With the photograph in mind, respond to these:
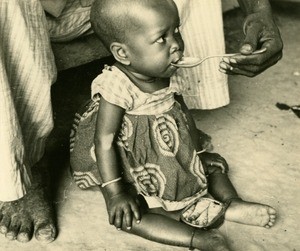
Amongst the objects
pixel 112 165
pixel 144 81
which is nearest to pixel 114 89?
pixel 144 81

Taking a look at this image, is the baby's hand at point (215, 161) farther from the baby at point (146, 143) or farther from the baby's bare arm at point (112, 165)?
the baby's bare arm at point (112, 165)

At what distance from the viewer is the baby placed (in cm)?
146

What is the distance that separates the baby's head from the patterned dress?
0.29 feet

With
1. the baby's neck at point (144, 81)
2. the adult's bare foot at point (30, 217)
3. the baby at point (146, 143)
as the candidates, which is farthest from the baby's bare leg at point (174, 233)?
the baby's neck at point (144, 81)

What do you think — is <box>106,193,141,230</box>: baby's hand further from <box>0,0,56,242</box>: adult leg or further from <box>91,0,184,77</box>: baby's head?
<box>91,0,184,77</box>: baby's head

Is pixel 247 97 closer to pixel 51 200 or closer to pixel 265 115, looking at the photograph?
pixel 265 115

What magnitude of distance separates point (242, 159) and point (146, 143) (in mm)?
481

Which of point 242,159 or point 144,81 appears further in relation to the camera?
point 242,159

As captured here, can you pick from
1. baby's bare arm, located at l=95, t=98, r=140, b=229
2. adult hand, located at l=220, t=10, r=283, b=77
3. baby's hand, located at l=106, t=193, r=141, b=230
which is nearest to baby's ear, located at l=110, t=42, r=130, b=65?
baby's bare arm, located at l=95, t=98, r=140, b=229

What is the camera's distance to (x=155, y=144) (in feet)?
5.16

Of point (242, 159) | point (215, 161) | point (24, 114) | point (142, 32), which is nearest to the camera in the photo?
point (142, 32)

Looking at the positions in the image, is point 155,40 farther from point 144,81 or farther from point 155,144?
point 155,144

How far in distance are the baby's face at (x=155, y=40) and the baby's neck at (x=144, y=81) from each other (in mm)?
65

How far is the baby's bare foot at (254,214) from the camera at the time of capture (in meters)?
1.59
